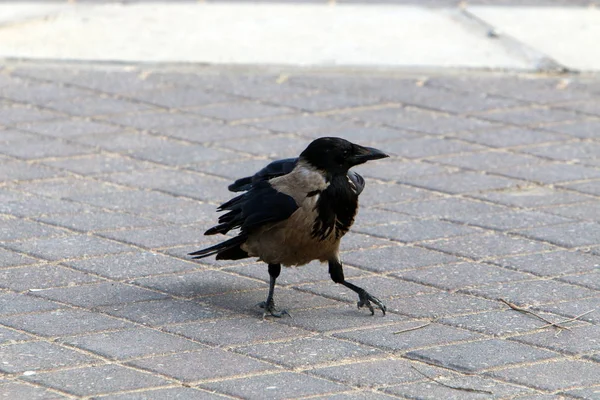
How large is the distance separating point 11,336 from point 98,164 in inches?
73.8

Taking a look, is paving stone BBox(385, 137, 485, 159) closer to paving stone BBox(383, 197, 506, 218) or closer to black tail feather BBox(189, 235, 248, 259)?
paving stone BBox(383, 197, 506, 218)

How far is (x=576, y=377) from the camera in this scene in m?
3.58

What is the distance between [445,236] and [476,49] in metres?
2.70

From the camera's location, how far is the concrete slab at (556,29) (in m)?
7.17

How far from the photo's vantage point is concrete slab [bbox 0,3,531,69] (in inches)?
278

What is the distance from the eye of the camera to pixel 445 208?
515 cm

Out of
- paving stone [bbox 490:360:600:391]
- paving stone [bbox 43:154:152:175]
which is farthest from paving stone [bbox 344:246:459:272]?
paving stone [bbox 43:154:152:175]

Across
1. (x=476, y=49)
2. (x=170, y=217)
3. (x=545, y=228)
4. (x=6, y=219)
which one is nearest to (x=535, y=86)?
(x=476, y=49)

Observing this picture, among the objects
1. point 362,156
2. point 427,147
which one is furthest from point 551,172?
point 362,156

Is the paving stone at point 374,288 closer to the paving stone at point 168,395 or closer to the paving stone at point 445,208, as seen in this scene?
the paving stone at point 445,208

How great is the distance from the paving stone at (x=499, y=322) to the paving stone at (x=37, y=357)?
129cm

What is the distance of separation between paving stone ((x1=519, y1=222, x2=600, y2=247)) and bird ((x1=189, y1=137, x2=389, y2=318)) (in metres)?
1.07

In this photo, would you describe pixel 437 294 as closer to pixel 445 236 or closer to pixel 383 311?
pixel 383 311

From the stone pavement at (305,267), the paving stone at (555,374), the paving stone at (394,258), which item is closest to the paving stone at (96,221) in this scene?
the stone pavement at (305,267)
